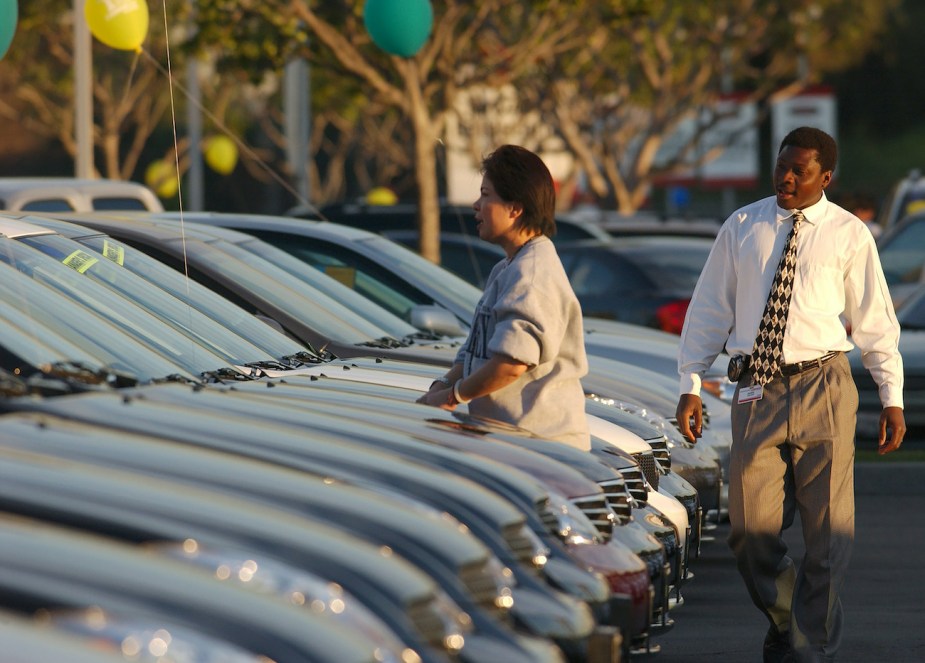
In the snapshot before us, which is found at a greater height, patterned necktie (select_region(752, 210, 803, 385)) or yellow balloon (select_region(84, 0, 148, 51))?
yellow balloon (select_region(84, 0, 148, 51))

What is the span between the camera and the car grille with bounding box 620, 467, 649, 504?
19.6ft

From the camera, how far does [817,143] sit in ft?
19.4

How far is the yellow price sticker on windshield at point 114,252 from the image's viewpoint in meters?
6.56

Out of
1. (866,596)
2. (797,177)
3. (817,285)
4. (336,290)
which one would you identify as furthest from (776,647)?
(336,290)

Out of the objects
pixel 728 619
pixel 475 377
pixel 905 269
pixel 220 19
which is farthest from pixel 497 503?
pixel 220 19

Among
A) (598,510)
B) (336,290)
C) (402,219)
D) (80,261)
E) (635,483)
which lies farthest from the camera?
(402,219)

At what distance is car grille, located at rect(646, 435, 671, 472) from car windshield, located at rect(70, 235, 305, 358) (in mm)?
1438

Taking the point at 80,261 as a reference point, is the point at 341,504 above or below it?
below

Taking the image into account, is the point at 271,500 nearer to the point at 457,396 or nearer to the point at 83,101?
the point at 457,396

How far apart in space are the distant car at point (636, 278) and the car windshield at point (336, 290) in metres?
5.41

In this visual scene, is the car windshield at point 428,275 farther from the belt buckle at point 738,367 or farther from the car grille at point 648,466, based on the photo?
the belt buckle at point 738,367

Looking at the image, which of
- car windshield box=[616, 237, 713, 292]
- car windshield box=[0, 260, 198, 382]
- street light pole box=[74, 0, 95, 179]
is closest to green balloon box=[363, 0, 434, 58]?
car windshield box=[616, 237, 713, 292]

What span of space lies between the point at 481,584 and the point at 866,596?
13.6ft

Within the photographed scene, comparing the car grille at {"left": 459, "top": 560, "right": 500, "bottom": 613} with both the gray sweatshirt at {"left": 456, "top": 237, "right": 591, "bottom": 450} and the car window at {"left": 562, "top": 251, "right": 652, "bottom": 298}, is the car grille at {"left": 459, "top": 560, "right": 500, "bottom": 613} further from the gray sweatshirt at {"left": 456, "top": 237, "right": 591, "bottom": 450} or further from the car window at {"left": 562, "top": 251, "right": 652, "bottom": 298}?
the car window at {"left": 562, "top": 251, "right": 652, "bottom": 298}
